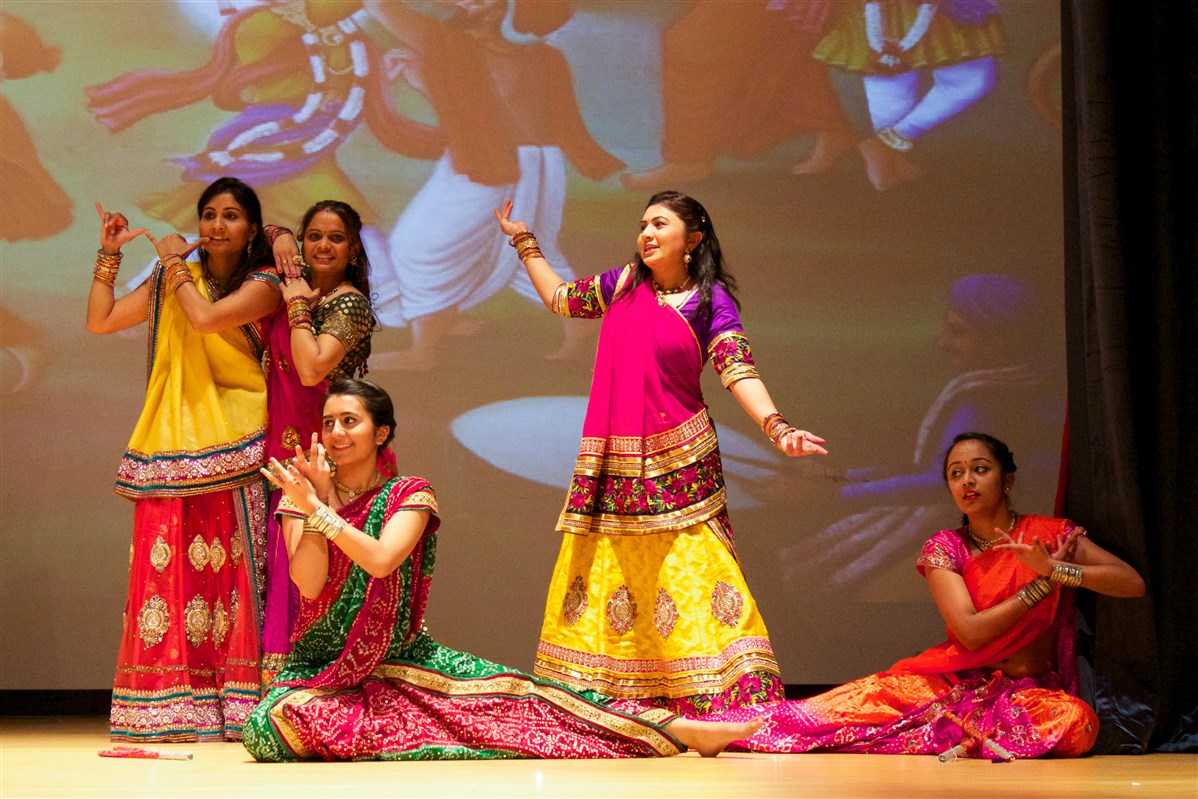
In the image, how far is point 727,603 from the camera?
3.73m

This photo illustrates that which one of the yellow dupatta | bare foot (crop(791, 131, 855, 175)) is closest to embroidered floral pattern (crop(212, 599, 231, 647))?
the yellow dupatta

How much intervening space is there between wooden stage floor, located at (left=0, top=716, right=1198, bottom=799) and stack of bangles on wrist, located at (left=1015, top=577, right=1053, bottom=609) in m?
0.41

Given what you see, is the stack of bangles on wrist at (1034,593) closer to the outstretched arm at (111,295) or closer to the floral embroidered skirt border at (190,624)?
the floral embroidered skirt border at (190,624)

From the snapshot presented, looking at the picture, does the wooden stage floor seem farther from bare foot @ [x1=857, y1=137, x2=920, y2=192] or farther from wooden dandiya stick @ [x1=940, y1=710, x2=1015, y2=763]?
bare foot @ [x1=857, y1=137, x2=920, y2=192]

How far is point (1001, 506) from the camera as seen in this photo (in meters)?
3.90

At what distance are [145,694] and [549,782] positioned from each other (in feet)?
4.74

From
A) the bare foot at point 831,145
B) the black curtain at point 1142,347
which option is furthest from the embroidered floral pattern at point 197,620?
the bare foot at point 831,145

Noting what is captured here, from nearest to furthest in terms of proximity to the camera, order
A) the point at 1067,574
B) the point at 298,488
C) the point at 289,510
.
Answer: the point at 298,488 → the point at 289,510 → the point at 1067,574

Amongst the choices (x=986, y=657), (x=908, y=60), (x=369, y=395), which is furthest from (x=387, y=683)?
(x=908, y=60)

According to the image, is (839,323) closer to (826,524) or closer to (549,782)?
(826,524)

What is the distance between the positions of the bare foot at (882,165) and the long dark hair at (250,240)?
2289 millimetres

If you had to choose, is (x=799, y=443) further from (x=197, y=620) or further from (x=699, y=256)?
(x=197, y=620)

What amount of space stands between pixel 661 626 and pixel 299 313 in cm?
127

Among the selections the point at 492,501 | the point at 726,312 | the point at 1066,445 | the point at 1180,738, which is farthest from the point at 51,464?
the point at 1180,738
